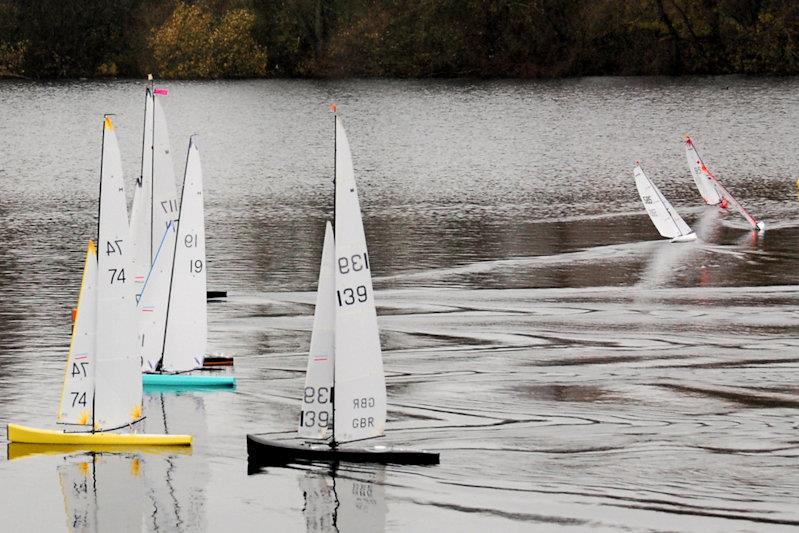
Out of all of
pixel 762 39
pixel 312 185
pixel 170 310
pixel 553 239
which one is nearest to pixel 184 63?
pixel 762 39

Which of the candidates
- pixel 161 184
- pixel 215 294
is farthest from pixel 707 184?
pixel 161 184

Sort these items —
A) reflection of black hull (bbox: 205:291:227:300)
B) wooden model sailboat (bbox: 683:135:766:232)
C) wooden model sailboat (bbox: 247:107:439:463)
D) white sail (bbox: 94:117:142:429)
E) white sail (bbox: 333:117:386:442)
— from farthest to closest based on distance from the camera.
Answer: wooden model sailboat (bbox: 683:135:766:232), reflection of black hull (bbox: 205:291:227:300), white sail (bbox: 94:117:142:429), wooden model sailboat (bbox: 247:107:439:463), white sail (bbox: 333:117:386:442)

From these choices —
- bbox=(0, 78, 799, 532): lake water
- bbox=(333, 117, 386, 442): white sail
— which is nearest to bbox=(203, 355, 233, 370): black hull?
bbox=(0, 78, 799, 532): lake water

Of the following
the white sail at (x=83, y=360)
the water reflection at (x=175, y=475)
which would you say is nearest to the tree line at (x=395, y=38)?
the water reflection at (x=175, y=475)

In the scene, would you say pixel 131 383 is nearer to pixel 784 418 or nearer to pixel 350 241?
pixel 350 241

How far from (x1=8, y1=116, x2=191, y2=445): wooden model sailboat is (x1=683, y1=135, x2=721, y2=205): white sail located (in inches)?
1315

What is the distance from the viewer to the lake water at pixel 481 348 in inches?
923

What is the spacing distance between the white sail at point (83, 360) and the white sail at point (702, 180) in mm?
33886

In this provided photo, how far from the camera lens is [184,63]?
526 feet

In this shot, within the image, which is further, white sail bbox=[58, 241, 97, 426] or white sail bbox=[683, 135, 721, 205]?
white sail bbox=[683, 135, 721, 205]

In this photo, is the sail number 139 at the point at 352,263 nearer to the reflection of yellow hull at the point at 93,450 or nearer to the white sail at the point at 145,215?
the reflection of yellow hull at the point at 93,450

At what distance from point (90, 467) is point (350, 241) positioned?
238 inches

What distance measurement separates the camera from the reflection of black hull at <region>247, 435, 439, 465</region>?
24.5 meters

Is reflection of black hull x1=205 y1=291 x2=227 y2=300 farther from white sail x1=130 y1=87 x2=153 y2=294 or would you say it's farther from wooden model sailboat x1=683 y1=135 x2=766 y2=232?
wooden model sailboat x1=683 y1=135 x2=766 y2=232
